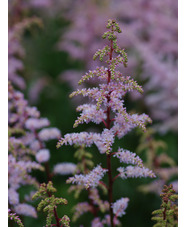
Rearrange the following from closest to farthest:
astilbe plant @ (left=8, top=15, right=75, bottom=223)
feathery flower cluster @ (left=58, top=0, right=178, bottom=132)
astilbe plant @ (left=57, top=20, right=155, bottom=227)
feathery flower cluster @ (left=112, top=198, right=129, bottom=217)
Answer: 1. astilbe plant @ (left=57, top=20, right=155, bottom=227)
2. feathery flower cluster @ (left=112, top=198, right=129, bottom=217)
3. astilbe plant @ (left=8, top=15, right=75, bottom=223)
4. feathery flower cluster @ (left=58, top=0, right=178, bottom=132)

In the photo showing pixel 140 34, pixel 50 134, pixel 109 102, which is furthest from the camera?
pixel 140 34

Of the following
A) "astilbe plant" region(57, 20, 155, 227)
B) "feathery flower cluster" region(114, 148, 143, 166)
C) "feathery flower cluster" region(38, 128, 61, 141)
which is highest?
"feathery flower cluster" region(38, 128, 61, 141)

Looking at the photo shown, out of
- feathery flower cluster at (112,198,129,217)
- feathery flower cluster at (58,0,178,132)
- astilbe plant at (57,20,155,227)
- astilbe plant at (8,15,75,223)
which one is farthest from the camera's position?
feathery flower cluster at (58,0,178,132)

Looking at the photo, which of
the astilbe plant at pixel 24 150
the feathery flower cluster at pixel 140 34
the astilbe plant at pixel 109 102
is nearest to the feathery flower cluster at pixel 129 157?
the astilbe plant at pixel 109 102

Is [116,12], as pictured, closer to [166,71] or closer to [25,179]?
[166,71]

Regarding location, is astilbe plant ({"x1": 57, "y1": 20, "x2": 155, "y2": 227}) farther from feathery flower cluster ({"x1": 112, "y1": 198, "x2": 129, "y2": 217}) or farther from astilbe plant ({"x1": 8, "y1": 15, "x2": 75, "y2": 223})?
astilbe plant ({"x1": 8, "y1": 15, "x2": 75, "y2": 223})

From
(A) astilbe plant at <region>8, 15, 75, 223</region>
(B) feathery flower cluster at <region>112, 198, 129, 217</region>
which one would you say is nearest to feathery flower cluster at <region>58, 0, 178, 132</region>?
(A) astilbe plant at <region>8, 15, 75, 223</region>

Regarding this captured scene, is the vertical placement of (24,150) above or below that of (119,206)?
above

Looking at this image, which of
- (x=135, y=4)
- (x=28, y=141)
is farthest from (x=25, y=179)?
(x=135, y=4)

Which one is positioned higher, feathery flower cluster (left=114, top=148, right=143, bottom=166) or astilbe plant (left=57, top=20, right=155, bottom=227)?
astilbe plant (left=57, top=20, right=155, bottom=227)

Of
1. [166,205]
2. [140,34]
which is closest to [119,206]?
[166,205]

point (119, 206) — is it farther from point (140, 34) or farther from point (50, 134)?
point (140, 34)

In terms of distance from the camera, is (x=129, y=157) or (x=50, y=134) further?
→ (x=50, y=134)
